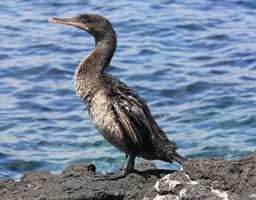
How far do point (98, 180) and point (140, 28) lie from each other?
31.5 ft

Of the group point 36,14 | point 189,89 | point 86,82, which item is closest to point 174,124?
point 189,89

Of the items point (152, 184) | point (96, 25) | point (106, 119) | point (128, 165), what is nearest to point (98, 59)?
point (96, 25)

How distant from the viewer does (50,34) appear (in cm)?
1596

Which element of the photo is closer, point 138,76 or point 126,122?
point 126,122

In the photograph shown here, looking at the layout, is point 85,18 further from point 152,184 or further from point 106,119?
point 152,184

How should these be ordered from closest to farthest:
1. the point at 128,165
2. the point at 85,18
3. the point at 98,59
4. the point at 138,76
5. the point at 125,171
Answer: the point at 125,171 → the point at 128,165 → the point at 98,59 → the point at 85,18 → the point at 138,76

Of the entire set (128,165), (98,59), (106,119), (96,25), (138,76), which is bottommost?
(138,76)

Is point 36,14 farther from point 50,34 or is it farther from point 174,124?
point 174,124

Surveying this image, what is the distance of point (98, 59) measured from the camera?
25.6ft

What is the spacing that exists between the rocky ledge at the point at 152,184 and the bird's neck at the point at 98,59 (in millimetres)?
898

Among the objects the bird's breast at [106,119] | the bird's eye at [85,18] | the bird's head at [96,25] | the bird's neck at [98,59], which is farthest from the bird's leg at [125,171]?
the bird's eye at [85,18]

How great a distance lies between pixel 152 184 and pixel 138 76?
279 inches

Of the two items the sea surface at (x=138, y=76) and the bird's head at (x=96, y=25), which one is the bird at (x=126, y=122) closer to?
the bird's head at (x=96, y=25)

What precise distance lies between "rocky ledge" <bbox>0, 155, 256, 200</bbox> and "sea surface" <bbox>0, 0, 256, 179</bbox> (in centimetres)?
298
